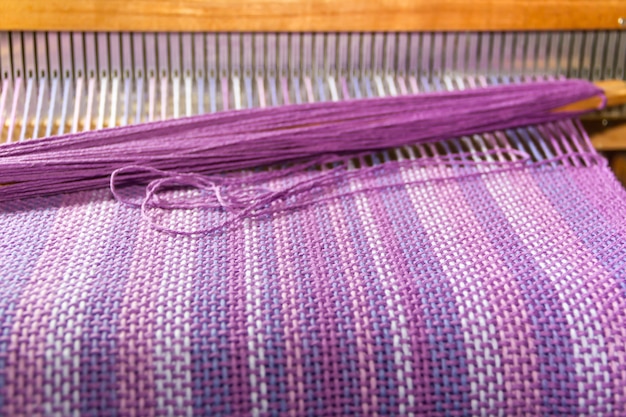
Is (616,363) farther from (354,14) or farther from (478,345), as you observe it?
(354,14)

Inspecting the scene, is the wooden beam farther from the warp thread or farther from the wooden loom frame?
the warp thread

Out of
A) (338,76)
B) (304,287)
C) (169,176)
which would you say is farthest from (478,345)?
(338,76)

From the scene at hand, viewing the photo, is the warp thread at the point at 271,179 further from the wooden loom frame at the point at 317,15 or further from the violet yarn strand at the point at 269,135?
the wooden loom frame at the point at 317,15

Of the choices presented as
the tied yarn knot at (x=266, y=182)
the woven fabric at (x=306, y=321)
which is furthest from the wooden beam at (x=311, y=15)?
the woven fabric at (x=306, y=321)

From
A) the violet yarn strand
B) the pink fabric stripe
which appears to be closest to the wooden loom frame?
the violet yarn strand

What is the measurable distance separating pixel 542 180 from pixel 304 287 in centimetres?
43

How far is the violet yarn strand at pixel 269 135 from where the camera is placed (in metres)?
0.84

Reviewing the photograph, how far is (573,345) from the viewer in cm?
65

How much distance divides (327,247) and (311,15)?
436 millimetres

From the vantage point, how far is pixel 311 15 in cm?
103

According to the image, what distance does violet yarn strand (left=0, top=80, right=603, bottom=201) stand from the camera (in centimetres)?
84

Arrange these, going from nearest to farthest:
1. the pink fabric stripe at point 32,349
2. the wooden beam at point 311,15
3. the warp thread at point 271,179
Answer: the pink fabric stripe at point 32,349 < the warp thread at point 271,179 < the wooden beam at point 311,15

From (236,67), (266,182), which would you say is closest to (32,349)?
(266,182)

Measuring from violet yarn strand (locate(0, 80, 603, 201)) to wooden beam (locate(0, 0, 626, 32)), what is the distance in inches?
4.7
